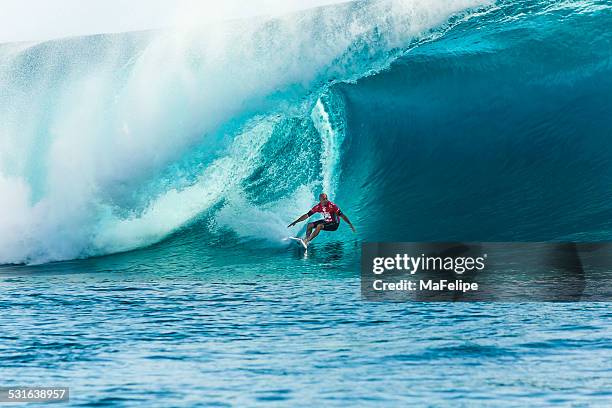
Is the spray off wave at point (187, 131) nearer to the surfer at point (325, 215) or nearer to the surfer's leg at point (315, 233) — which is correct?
the surfer's leg at point (315, 233)

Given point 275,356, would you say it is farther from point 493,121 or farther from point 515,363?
point 493,121

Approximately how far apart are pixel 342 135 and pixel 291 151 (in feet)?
3.13

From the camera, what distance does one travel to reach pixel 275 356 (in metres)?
Answer: 6.80

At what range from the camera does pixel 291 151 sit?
1489cm

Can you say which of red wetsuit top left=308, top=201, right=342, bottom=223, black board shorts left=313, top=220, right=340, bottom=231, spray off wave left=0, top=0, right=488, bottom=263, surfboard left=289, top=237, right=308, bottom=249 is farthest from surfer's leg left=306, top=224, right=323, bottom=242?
spray off wave left=0, top=0, right=488, bottom=263

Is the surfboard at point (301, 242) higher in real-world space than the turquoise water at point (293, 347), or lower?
higher

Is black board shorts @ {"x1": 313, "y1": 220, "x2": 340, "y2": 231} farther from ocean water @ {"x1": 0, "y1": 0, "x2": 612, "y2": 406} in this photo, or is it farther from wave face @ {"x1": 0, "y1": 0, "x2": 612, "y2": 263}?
wave face @ {"x1": 0, "y1": 0, "x2": 612, "y2": 263}

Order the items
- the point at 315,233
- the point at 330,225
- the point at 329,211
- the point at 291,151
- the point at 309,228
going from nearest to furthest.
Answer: the point at 329,211 → the point at 330,225 → the point at 309,228 → the point at 315,233 → the point at 291,151

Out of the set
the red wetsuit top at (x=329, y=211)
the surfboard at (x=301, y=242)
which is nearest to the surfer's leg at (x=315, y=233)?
the surfboard at (x=301, y=242)

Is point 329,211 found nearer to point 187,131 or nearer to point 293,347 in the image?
point 187,131

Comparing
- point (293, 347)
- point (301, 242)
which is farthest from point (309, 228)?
point (293, 347)

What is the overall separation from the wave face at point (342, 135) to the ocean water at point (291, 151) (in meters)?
0.03

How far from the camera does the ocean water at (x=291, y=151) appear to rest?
12078 mm

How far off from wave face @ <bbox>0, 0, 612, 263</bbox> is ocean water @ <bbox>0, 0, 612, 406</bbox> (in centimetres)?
3
